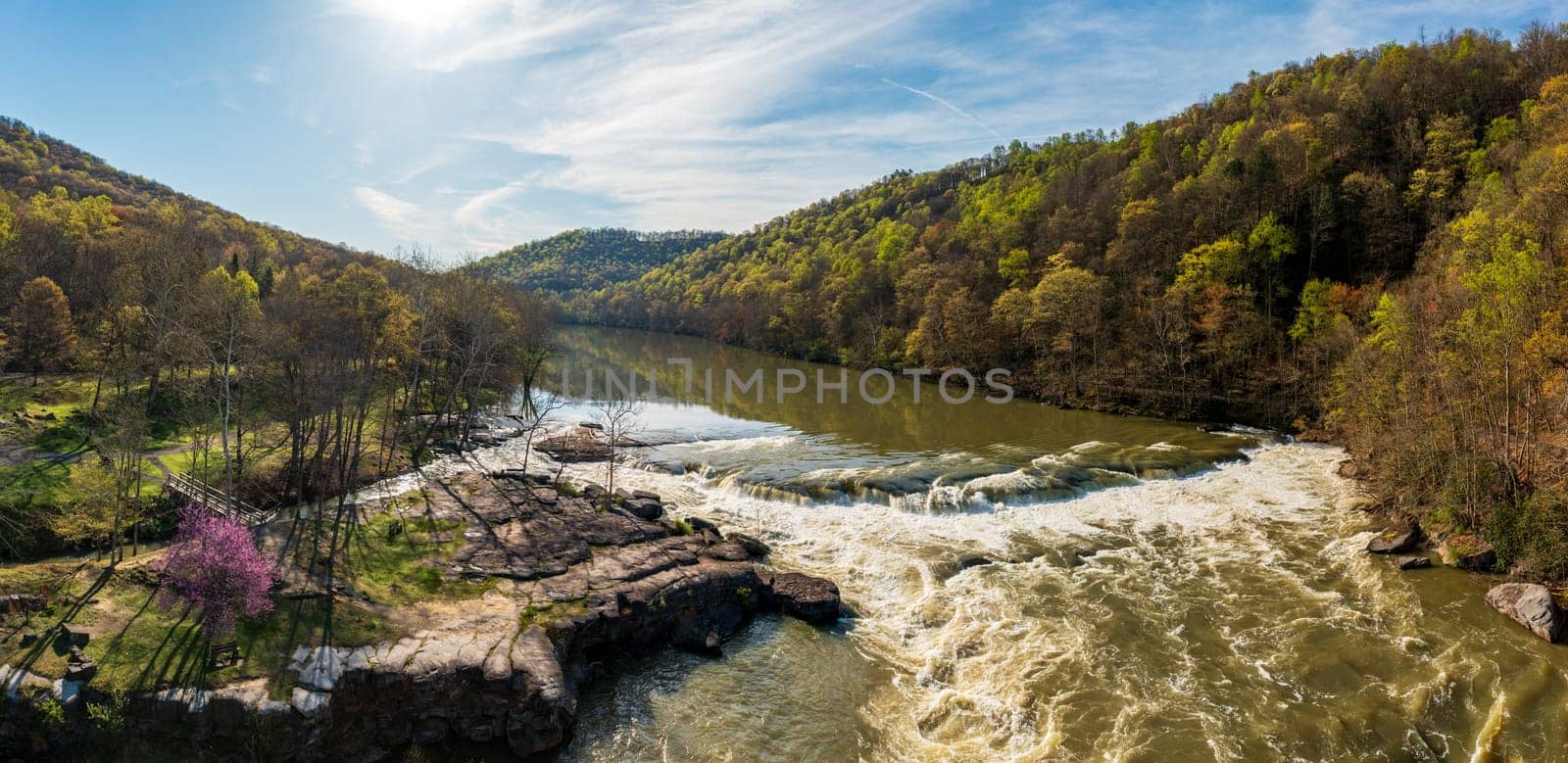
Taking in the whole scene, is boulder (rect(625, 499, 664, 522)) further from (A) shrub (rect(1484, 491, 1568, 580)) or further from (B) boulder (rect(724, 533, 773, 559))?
(A) shrub (rect(1484, 491, 1568, 580))

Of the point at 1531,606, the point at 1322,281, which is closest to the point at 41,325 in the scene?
A: the point at 1531,606

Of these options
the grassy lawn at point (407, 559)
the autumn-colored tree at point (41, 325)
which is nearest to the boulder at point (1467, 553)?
the grassy lawn at point (407, 559)

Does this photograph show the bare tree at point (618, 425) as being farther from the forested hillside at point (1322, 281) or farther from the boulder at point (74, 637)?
the forested hillside at point (1322, 281)

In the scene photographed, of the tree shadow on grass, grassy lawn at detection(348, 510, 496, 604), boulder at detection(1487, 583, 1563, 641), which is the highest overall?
the tree shadow on grass

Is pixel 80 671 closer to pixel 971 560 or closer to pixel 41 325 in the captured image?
pixel 971 560

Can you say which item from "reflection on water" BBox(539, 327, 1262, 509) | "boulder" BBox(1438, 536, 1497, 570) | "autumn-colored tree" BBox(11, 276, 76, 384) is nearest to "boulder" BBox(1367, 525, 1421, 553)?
"boulder" BBox(1438, 536, 1497, 570)
